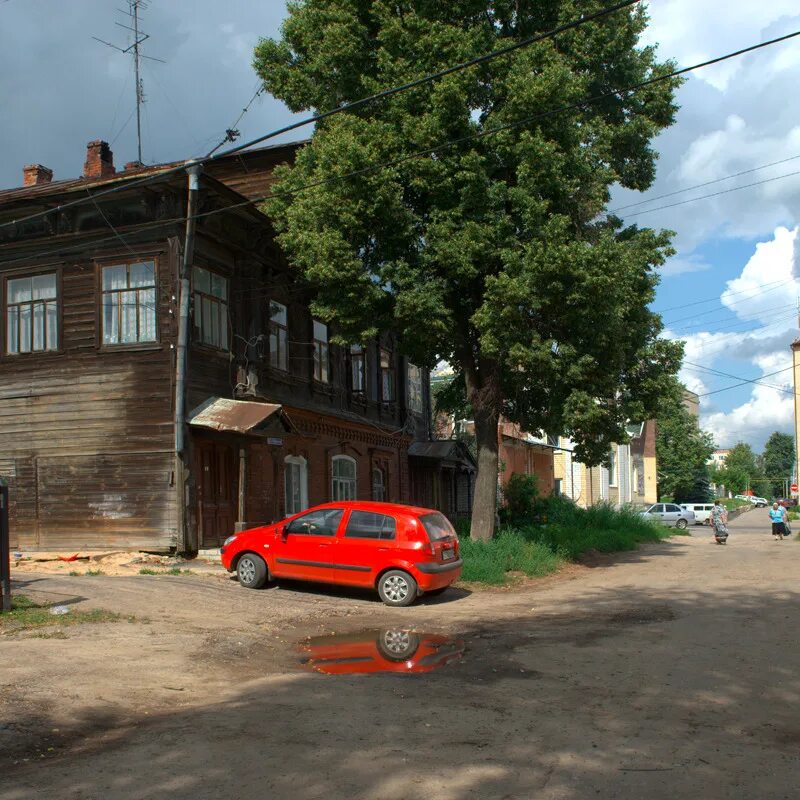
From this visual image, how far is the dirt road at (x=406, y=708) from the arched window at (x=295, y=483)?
9.56 meters

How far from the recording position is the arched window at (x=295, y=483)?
2306cm

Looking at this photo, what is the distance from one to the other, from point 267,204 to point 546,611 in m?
11.6

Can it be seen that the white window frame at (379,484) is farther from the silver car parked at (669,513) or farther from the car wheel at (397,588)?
the silver car parked at (669,513)

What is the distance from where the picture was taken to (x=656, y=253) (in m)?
19.2

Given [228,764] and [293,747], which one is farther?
[293,747]

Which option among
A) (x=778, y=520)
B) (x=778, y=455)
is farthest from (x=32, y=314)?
(x=778, y=455)

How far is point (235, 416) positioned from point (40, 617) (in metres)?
7.67

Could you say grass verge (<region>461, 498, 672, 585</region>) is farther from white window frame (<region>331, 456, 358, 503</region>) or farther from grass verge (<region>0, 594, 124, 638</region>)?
grass verge (<region>0, 594, 124, 638</region>)

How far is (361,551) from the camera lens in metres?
14.2

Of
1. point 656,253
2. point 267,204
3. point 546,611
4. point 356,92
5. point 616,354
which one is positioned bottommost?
point 546,611

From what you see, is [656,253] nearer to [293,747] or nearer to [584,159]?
[584,159]

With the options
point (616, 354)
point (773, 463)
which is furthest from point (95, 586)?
point (773, 463)

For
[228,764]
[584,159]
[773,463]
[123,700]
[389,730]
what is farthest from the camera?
[773,463]

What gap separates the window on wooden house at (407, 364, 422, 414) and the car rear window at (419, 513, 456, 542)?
18043mm
